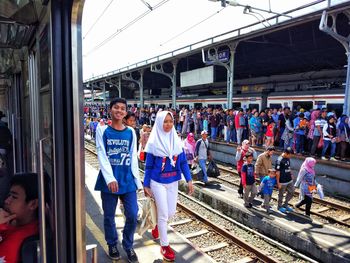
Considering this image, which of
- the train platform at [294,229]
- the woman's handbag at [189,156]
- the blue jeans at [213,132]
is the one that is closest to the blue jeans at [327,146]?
the train platform at [294,229]

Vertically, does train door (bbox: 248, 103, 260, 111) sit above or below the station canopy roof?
below

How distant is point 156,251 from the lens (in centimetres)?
372

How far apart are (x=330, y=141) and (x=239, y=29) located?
587 cm

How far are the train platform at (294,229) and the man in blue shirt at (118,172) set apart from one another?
3746 millimetres

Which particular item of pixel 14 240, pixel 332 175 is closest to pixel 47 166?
pixel 14 240

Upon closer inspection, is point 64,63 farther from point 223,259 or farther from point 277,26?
point 277,26

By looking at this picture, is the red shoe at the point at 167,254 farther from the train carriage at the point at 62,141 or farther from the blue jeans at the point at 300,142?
the blue jeans at the point at 300,142

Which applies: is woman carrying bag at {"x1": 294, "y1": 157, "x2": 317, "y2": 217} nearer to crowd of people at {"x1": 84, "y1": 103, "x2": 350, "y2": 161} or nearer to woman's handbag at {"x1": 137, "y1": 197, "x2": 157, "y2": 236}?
crowd of people at {"x1": 84, "y1": 103, "x2": 350, "y2": 161}

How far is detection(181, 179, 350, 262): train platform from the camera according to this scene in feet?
18.1

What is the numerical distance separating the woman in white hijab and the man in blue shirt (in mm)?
227

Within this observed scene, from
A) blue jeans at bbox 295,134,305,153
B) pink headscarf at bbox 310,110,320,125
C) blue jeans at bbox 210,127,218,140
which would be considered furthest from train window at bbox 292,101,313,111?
blue jeans at bbox 210,127,218,140

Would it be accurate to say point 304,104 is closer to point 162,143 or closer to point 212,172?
point 212,172

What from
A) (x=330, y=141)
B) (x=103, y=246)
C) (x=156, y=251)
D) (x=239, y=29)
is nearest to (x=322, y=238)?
(x=156, y=251)

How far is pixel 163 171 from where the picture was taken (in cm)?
350
